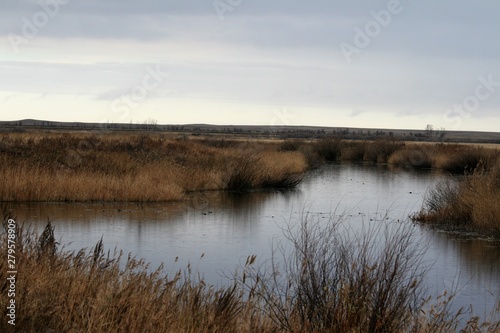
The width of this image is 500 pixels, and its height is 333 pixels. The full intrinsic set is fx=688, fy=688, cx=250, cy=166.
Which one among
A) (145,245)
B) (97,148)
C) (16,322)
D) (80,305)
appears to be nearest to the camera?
(16,322)

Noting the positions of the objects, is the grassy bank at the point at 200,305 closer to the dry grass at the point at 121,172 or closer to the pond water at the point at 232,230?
the pond water at the point at 232,230

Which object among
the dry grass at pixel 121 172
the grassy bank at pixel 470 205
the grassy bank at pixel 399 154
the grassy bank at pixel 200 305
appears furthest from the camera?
the grassy bank at pixel 399 154

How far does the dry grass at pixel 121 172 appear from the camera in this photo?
20.0m

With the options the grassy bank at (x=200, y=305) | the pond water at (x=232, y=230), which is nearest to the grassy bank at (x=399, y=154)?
the pond water at (x=232, y=230)

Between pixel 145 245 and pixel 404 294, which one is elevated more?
pixel 404 294

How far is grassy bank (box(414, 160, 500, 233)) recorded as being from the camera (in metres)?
16.4

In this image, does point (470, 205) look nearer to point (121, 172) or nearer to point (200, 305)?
point (121, 172)

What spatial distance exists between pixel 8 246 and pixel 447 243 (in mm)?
10649

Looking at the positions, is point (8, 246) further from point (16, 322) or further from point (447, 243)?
point (447, 243)

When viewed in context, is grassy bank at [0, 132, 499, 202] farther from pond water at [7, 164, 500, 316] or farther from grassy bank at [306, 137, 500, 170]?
grassy bank at [306, 137, 500, 170]

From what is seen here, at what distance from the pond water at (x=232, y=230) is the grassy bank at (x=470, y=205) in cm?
83

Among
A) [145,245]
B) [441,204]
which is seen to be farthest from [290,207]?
[145,245]

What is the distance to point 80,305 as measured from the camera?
6.22 m

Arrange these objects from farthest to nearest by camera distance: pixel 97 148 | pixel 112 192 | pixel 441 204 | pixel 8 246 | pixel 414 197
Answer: pixel 97 148 < pixel 414 197 < pixel 112 192 < pixel 441 204 < pixel 8 246
